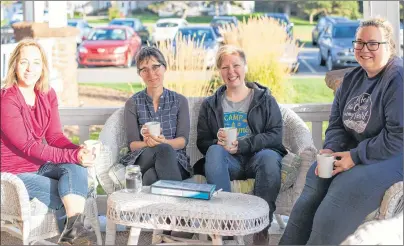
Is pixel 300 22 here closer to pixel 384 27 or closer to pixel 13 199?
pixel 384 27

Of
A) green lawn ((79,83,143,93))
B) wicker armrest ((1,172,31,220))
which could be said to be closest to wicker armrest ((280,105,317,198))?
wicker armrest ((1,172,31,220))

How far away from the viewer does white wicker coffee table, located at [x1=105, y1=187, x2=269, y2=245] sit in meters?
2.50

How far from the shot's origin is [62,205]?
2893 mm

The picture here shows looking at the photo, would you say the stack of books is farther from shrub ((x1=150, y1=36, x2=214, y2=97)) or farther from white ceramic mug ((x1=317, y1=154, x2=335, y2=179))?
shrub ((x1=150, y1=36, x2=214, y2=97))

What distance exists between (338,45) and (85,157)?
15.4 m

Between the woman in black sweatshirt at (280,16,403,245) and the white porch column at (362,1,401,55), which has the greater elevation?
the white porch column at (362,1,401,55)

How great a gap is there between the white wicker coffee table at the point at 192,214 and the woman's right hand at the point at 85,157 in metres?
0.30

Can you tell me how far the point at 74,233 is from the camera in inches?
112

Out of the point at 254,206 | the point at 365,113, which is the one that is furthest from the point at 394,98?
the point at 254,206

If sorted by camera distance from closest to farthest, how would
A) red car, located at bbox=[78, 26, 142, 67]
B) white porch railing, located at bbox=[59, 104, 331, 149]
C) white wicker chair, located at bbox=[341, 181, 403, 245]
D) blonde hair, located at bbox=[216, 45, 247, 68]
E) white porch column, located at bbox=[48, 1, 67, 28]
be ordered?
white wicker chair, located at bbox=[341, 181, 403, 245] < blonde hair, located at bbox=[216, 45, 247, 68] < white porch railing, located at bbox=[59, 104, 331, 149] < white porch column, located at bbox=[48, 1, 67, 28] < red car, located at bbox=[78, 26, 142, 67]

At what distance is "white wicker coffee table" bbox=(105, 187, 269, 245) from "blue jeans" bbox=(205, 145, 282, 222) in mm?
379

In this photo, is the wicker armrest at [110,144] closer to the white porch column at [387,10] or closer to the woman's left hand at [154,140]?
the woman's left hand at [154,140]

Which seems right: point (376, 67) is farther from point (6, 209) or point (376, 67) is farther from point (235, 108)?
point (6, 209)

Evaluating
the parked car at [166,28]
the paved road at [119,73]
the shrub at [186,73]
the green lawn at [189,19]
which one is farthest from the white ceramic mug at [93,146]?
the green lawn at [189,19]
